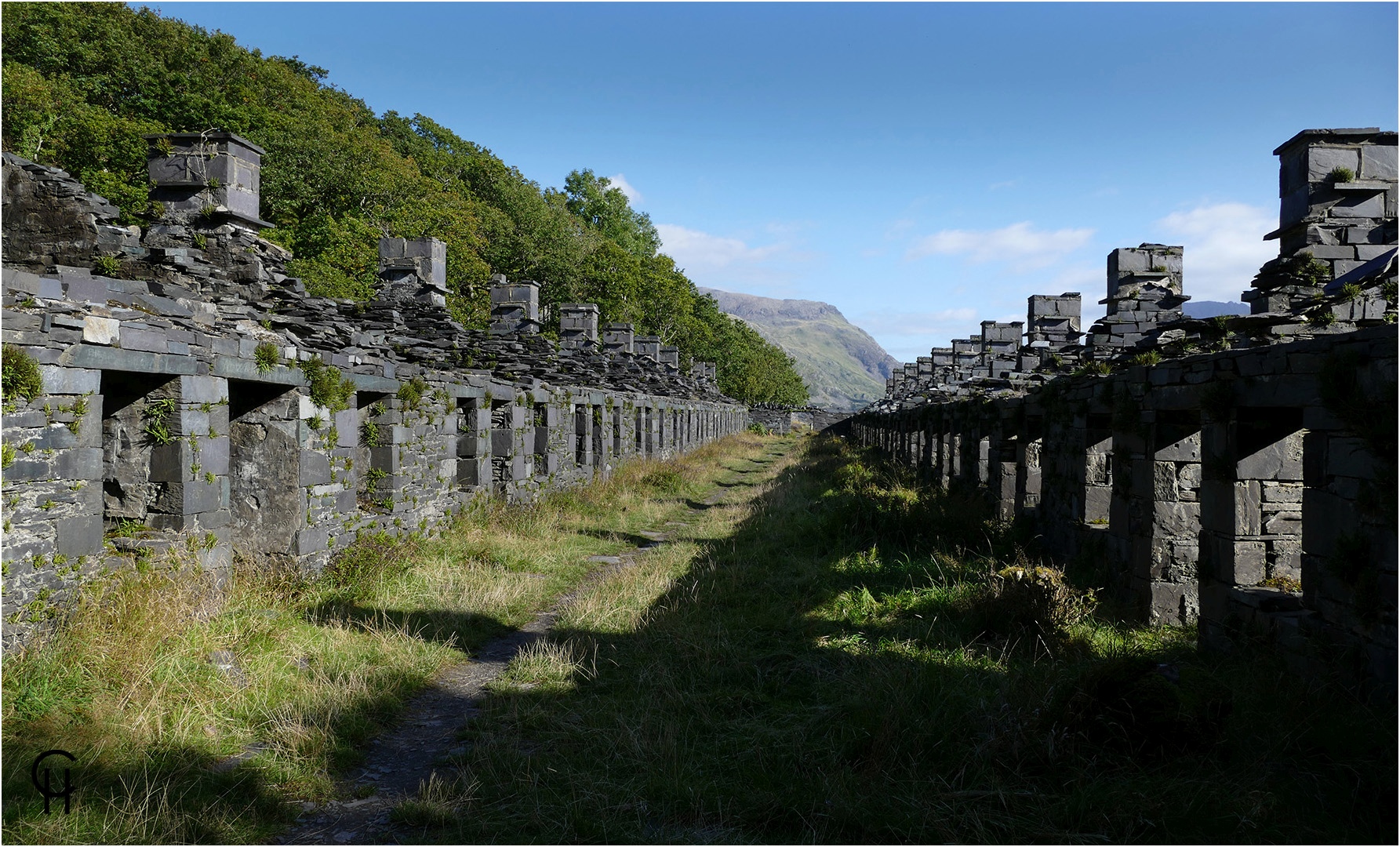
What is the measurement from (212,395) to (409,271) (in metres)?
8.19

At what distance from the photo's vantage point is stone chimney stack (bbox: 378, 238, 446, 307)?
14617 millimetres

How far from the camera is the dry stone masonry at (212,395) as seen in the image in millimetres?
5441

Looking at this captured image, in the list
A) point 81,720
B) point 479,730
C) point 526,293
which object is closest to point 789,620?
point 479,730

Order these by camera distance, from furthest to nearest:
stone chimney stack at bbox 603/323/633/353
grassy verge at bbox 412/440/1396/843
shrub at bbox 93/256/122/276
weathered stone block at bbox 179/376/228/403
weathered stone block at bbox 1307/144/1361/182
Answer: stone chimney stack at bbox 603/323/633/353
weathered stone block at bbox 1307/144/1361/182
shrub at bbox 93/256/122/276
weathered stone block at bbox 179/376/228/403
grassy verge at bbox 412/440/1396/843

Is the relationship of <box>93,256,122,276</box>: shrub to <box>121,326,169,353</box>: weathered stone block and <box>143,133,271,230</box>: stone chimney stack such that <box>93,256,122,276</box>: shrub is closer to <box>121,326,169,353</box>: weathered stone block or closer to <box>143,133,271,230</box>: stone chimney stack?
<box>143,133,271,230</box>: stone chimney stack

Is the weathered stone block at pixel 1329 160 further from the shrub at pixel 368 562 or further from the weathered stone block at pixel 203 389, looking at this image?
the weathered stone block at pixel 203 389

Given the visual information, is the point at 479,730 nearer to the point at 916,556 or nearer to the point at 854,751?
the point at 854,751

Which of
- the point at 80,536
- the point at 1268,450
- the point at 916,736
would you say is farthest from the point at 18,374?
the point at 1268,450

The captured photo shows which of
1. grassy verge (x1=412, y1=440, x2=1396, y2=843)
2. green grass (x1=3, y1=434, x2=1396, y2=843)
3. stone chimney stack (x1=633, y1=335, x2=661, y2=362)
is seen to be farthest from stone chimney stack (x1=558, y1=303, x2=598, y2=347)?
grassy verge (x1=412, y1=440, x2=1396, y2=843)

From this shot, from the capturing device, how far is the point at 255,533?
323 inches

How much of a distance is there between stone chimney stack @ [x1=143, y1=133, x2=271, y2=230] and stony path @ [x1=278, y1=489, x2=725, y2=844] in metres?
6.95

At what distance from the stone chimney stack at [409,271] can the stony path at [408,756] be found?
9290mm

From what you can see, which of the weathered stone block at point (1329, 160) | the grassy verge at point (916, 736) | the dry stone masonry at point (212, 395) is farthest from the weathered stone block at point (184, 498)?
the weathered stone block at point (1329, 160)

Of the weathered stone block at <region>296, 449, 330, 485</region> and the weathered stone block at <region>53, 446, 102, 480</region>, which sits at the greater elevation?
the weathered stone block at <region>53, 446, 102, 480</region>
